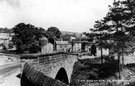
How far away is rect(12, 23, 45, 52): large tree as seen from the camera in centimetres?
5984

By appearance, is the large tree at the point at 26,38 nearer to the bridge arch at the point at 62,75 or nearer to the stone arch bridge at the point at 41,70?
the bridge arch at the point at 62,75

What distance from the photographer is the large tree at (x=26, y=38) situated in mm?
59844

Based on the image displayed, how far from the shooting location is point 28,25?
211ft

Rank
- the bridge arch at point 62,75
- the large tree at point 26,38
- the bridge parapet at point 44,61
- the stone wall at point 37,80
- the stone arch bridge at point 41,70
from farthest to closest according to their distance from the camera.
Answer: the large tree at point 26,38, the bridge arch at point 62,75, the bridge parapet at point 44,61, the stone arch bridge at point 41,70, the stone wall at point 37,80

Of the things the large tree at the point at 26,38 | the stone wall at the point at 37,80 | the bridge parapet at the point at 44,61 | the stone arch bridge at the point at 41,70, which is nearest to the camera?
the stone wall at the point at 37,80

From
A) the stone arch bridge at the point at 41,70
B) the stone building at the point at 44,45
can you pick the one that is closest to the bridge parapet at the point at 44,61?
the stone arch bridge at the point at 41,70

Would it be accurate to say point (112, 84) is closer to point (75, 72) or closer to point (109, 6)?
point (75, 72)

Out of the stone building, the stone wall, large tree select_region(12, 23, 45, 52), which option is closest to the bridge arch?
the stone wall

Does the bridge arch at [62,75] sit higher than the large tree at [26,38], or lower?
lower

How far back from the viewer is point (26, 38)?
6072cm

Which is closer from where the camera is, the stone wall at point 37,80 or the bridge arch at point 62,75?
the stone wall at point 37,80

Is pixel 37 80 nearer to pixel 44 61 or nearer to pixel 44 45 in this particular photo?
pixel 44 61

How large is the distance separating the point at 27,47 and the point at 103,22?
30.0 meters

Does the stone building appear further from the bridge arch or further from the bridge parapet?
the bridge parapet
